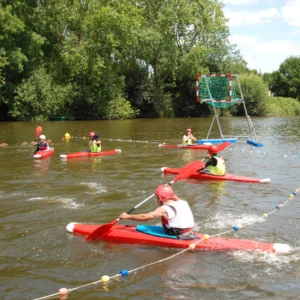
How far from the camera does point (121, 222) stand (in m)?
9.47

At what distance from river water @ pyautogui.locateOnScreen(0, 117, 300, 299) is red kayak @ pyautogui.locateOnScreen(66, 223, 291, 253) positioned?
13 centimetres

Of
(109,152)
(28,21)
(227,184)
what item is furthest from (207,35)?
(227,184)

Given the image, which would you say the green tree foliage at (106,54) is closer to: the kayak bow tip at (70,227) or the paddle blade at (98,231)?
the kayak bow tip at (70,227)

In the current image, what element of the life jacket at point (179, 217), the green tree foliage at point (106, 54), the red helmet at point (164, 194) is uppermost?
the green tree foliage at point (106, 54)

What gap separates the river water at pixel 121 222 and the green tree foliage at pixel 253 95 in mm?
35219

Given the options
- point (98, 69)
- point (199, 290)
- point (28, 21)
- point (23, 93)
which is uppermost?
point (28, 21)

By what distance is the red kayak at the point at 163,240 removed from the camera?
7.46m

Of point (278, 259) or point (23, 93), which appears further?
point (23, 93)

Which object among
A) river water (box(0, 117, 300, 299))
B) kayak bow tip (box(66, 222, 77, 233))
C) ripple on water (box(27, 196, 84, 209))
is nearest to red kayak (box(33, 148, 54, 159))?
river water (box(0, 117, 300, 299))

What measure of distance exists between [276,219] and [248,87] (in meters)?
44.7

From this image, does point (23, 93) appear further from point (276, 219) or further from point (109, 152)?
point (276, 219)

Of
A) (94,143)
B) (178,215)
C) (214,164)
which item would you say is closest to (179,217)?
(178,215)

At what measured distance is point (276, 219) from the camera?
31.2 feet

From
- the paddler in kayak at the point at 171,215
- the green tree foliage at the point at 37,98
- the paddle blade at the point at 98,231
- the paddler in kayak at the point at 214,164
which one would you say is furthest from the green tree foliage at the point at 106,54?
the paddler in kayak at the point at 171,215
